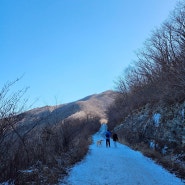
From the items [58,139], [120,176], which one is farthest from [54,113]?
[120,176]

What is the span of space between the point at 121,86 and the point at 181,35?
49.5 meters

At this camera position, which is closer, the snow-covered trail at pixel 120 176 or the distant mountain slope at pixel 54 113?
the distant mountain slope at pixel 54 113

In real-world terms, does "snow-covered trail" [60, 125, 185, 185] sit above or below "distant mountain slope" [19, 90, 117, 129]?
below

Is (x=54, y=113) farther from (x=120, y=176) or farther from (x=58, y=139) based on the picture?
(x=120, y=176)

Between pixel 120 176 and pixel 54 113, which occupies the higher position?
pixel 54 113

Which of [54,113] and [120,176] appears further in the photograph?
[54,113]

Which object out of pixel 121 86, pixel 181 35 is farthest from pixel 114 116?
pixel 181 35

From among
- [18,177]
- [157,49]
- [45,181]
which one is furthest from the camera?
[157,49]

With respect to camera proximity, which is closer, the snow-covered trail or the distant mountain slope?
the distant mountain slope

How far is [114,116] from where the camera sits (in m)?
69.6

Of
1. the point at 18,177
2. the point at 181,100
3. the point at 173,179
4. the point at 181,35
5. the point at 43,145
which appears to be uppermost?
the point at 181,35

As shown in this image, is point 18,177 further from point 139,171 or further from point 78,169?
point 139,171

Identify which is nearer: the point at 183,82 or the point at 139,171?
the point at 139,171

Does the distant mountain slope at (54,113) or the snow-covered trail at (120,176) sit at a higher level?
the distant mountain slope at (54,113)
